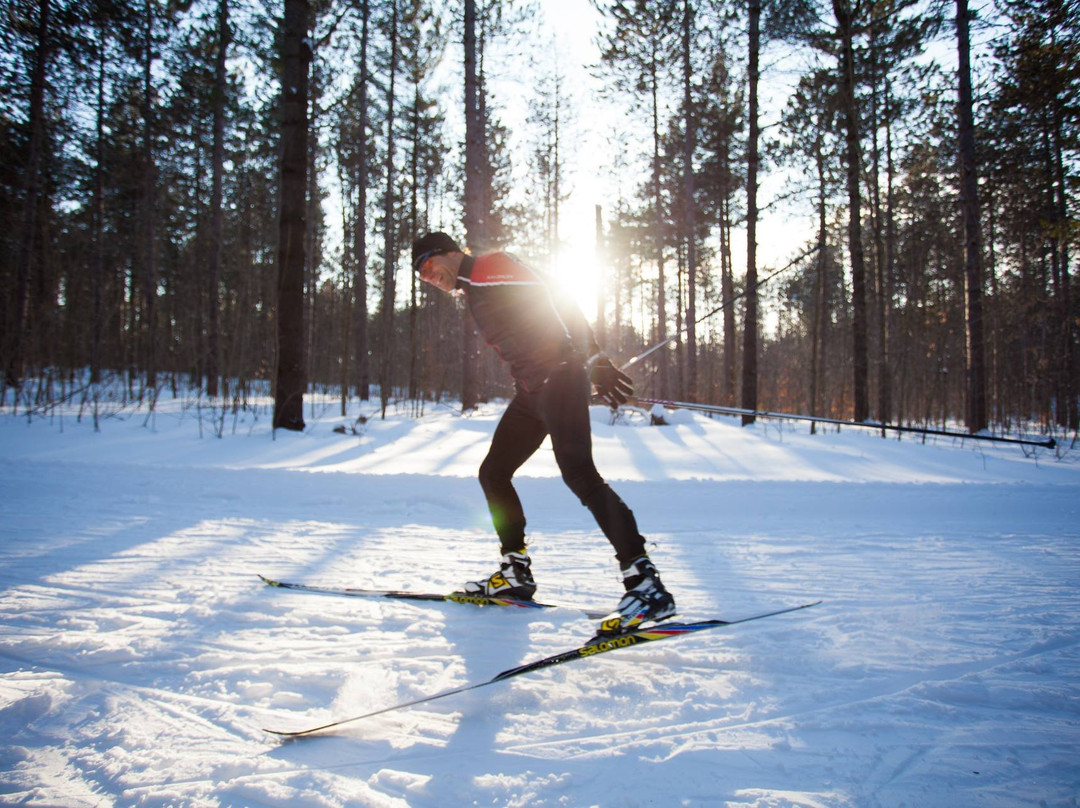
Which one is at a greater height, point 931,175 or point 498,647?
point 931,175

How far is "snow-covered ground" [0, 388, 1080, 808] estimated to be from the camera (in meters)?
1.36

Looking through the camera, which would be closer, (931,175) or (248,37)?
(248,37)

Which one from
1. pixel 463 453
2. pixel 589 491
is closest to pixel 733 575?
pixel 589 491

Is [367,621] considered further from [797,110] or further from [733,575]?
[797,110]

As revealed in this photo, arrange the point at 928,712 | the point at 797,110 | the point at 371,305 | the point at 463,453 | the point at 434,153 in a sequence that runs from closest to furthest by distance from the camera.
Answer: the point at 928,712 → the point at 463,453 → the point at 797,110 → the point at 434,153 → the point at 371,305

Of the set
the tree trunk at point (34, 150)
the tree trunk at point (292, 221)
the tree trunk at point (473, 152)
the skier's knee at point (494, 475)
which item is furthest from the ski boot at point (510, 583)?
the tree trunk at point (34, 150)

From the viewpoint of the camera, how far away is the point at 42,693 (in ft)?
5.51

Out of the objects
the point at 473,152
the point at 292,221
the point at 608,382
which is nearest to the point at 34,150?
the point at 292,221

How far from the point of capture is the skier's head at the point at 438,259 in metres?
2.60

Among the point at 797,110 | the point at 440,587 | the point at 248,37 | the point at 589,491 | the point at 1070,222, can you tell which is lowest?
the point at 440,587

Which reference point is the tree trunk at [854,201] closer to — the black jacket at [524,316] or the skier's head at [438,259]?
the black jacket at [524,316]

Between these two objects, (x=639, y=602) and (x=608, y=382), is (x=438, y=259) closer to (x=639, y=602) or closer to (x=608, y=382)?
(x=608, y=382)

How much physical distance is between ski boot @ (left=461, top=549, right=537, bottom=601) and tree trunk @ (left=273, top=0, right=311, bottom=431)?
6.19m

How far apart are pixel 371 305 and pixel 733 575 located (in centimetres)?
4014
